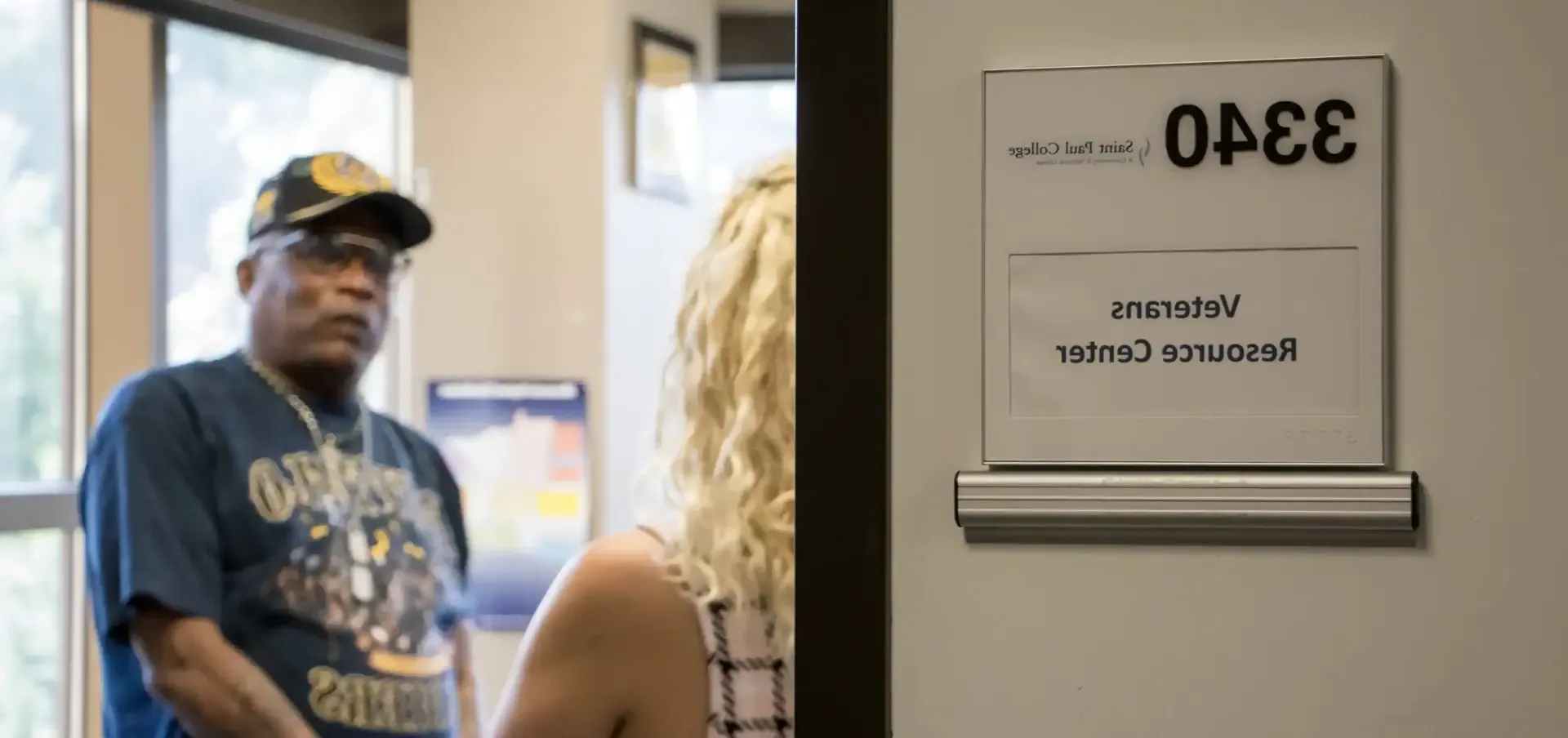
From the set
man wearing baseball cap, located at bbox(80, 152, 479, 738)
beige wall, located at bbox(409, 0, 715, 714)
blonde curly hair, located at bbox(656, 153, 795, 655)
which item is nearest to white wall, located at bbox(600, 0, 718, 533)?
beige wall, located at bbox(409, 0, 715, 714)

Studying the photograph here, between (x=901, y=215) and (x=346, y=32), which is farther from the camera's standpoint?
(x=346, y=32)

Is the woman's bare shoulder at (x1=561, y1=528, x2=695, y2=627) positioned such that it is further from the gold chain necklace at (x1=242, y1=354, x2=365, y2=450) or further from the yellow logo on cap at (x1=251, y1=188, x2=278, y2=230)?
the yellow logo on cap at (x1=251, y1=188, x2=278, y2=230)

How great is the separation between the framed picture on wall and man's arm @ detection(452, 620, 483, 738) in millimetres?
976

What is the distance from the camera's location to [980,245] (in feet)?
2.41

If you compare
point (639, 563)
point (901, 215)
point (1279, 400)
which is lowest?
point (639, 563)

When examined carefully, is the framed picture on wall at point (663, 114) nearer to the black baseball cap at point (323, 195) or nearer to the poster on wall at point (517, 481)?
the poster on wall at point (517, 481)

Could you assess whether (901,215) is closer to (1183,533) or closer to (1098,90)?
(1098,90)

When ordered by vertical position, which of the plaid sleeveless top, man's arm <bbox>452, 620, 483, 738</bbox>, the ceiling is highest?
the ceiling

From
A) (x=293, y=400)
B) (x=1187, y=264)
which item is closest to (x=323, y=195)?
(x=293, y=400)

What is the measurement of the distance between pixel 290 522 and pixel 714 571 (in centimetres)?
96

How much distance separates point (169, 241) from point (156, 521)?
40.8 inches

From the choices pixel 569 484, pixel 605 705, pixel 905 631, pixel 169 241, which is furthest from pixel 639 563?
pixel 169 241

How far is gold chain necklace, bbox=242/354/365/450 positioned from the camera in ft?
6.12

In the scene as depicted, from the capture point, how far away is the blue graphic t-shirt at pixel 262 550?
1.66 m
